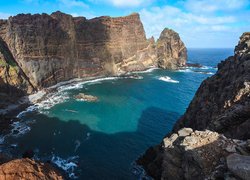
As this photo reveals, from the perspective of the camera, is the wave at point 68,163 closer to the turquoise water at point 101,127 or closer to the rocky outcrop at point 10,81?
the turquoise water at point 101,127

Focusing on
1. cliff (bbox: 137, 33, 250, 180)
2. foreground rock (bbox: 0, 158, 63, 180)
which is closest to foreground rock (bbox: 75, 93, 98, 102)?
cliff (bbox: 137, 33, 250, 180)

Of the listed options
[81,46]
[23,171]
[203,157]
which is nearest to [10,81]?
[81,46]

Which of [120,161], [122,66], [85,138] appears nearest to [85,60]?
[122,66]

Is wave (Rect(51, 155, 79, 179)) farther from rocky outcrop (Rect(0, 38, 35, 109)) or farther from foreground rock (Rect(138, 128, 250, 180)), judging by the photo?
rocky outcrop (Rect(0, 38, 35, 109))

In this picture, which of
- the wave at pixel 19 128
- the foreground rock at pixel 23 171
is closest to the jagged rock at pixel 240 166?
the foreground rock at pixel 23 171

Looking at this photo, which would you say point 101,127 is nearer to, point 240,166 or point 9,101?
point 9,101

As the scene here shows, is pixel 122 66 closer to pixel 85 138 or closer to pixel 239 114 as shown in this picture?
pixel 85 138
